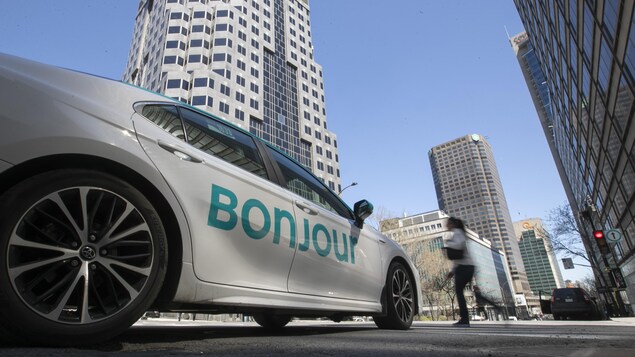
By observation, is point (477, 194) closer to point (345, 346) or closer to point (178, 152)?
point (345, 346)

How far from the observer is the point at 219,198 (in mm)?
2285

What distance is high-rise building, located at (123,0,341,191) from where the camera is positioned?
154ft

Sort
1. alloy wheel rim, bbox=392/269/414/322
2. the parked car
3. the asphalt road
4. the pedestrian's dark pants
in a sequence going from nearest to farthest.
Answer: the asphalt road, alloy wheel rim, bbox=392/269/414/322, the pedestrian's dark pants, the parked car

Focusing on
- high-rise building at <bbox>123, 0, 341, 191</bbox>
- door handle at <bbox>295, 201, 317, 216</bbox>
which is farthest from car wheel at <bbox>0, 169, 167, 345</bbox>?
high-rise building at <bbox>123, 0, 341, 191</bbox>

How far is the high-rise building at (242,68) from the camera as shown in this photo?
154 feet

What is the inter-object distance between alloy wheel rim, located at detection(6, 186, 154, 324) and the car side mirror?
8.16 feet

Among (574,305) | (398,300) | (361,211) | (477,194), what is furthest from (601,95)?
(477,194)

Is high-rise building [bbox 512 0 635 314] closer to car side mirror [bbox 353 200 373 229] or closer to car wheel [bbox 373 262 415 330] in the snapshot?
car wheel [bbox 373 262 415 330]

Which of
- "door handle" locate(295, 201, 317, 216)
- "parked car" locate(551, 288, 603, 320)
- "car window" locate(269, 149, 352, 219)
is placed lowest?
"parked car" locate(551, 288, 603, 320)

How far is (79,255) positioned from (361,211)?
9.25 feet

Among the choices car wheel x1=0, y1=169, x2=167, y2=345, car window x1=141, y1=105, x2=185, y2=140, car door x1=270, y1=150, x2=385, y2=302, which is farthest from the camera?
car door x1=270, y1=150, x2=385, y2=302

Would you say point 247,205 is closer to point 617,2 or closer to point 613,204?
point 617,2

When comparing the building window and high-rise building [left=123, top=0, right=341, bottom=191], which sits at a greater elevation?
high-rise building [left=123, top=0, right=341, bottom=191]

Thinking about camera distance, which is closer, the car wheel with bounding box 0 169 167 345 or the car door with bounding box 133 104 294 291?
the car wheel with bounding box 0 169 167 345
